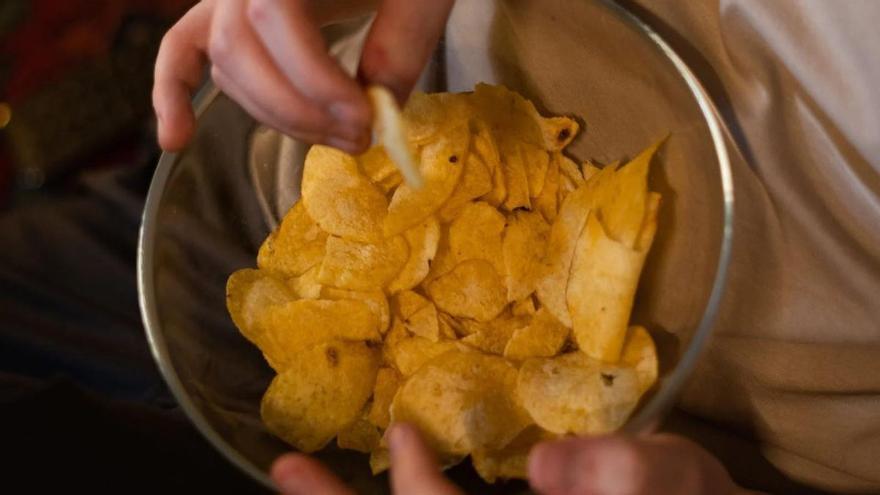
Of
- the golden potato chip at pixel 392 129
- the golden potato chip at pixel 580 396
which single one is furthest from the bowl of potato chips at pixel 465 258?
the golden potato chip at pixel 392 129

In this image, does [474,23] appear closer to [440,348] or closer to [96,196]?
[440,348]

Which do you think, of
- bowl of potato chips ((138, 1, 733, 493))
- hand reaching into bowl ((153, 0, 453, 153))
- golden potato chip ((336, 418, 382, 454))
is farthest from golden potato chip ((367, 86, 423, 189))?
golden potato chip ((336, 418, 382, 454))

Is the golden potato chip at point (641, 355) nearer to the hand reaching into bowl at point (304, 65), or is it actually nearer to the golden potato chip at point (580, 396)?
the golden potato chip at point (580, 396)

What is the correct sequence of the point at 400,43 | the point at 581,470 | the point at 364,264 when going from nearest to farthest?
the point at 581,470 < the point at 400,43 < the point at 364,264

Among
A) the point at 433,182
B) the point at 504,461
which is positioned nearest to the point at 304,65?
the point at 433,182

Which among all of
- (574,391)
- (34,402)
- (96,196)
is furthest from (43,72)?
(574,391)

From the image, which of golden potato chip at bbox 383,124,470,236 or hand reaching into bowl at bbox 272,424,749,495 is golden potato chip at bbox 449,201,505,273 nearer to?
golden potato chip at bbox 383,124,470,236

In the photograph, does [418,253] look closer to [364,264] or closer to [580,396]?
[364,264]
